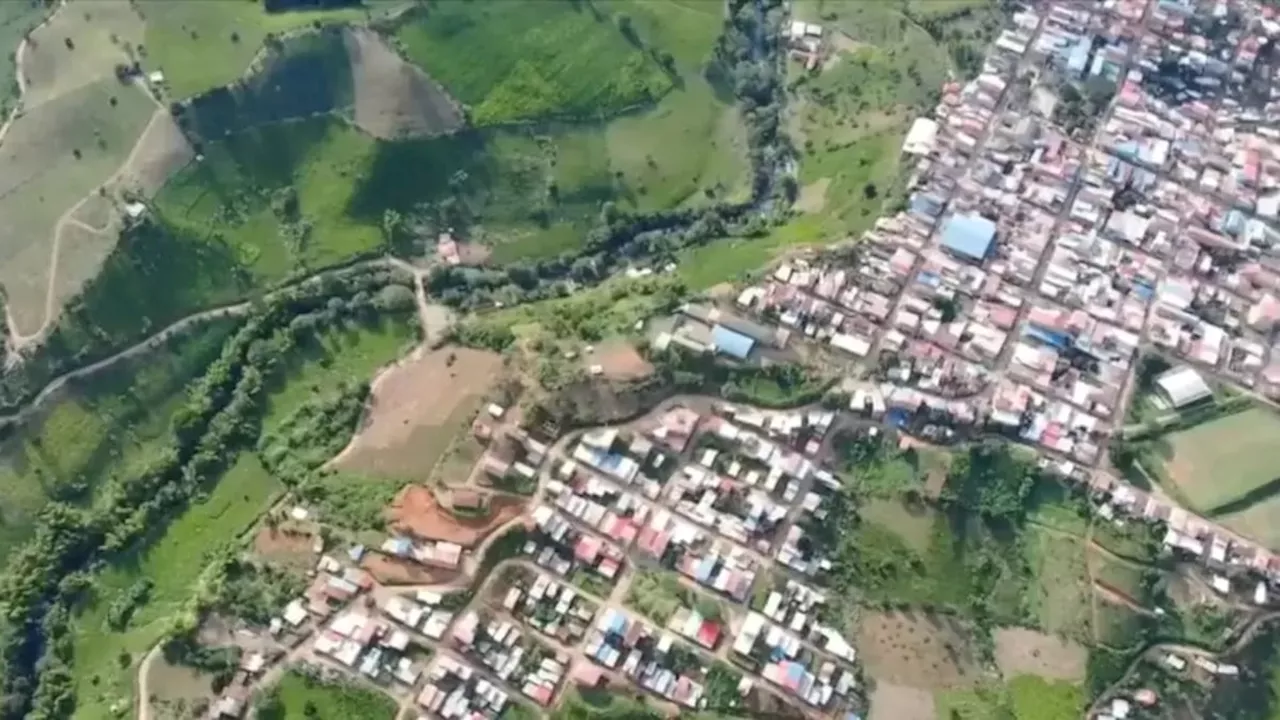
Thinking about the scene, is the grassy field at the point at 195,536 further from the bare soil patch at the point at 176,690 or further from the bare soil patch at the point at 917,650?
the bare soil patch at the point at 917,650

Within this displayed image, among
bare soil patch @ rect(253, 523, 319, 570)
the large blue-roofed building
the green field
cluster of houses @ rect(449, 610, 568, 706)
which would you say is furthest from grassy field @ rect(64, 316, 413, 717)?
the large blue-roofed building

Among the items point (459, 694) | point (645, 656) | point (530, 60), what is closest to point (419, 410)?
point (459, 694)

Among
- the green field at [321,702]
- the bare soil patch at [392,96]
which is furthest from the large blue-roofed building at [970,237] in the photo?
the green field at [321,702]

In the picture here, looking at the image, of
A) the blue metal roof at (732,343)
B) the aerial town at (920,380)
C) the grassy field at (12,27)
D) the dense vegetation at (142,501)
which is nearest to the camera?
the aerial town at (920,380)

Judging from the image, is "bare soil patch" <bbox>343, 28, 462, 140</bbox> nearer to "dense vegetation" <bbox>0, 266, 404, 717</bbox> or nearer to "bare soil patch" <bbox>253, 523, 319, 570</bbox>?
"dense vegetation" <bbox>0, 266, 404, 717</bbox>

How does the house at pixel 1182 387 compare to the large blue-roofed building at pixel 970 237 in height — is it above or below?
below

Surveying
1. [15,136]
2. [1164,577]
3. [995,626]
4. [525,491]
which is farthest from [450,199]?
[1164,577]

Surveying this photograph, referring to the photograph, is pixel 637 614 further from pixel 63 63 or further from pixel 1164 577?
pixel 63 63
